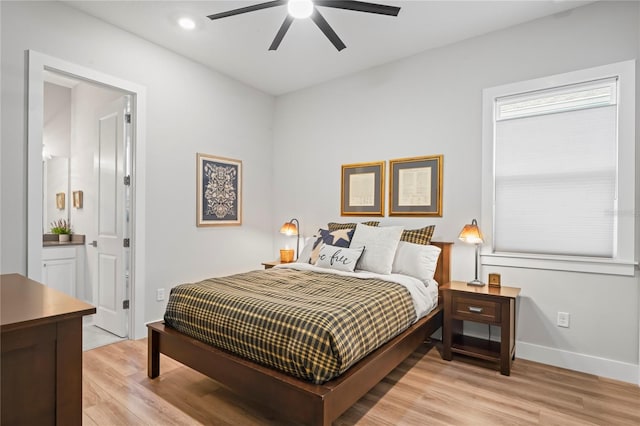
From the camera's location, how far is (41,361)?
114cm

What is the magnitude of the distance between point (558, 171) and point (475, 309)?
4.43 feet

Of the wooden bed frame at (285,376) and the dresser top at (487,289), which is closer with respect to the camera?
the wooden bed frame at (285,376)

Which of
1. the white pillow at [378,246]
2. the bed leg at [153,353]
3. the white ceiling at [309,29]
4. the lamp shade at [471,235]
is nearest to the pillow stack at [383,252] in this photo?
the white pillow at [378,246]

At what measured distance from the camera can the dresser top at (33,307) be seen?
107 centimetres

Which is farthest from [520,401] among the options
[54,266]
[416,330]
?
[54,266]

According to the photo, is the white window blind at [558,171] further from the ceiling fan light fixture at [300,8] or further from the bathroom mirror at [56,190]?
the bathroom mirror at [56,190]

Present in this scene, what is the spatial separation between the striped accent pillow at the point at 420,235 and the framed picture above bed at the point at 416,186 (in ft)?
0.84

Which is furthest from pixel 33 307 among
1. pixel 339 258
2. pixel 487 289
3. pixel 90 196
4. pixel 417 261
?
pixel 90 196

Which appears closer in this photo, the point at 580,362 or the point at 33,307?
the point at 33,307

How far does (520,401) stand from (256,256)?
130 inches

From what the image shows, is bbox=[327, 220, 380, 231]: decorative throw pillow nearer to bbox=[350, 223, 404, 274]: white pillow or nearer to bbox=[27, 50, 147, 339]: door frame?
bbox=[350, 223, 404, 274]: white pillow

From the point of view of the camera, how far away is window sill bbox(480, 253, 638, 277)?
2570mm

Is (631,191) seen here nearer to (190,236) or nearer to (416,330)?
(416,330)

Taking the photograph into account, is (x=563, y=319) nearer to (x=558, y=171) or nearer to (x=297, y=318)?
(x=558, y=171)
